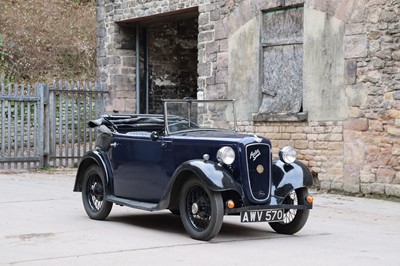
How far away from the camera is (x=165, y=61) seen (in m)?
20.4

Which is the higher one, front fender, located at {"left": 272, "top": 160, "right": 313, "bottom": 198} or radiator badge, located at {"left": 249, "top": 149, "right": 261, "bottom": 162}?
radiator badge, located at {"left": 249, "top": 149, "right": 261, "bottom": 162}

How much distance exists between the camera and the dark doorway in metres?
20.2

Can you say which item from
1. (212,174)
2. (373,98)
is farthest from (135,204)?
(373,98)

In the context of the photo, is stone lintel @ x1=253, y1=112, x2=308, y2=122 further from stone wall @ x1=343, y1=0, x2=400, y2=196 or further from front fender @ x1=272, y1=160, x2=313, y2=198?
front fender @ x1=272, y1=160, x2=313, y2=198

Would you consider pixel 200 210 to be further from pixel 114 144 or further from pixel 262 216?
pixel 114 144

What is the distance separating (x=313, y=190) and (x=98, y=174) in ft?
17.7

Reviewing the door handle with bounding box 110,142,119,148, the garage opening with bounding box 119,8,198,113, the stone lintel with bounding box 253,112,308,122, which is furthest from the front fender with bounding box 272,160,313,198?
the garage opening with bounding box 119,8,198,113

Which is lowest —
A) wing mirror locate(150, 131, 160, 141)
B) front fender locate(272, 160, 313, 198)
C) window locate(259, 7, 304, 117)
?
front fender locate(272, 160, 313, 198)

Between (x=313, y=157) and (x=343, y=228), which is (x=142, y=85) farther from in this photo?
(x=343, y=228)

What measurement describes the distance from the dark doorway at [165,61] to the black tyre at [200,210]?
11745mm

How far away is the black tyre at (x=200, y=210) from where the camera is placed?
26.4ft

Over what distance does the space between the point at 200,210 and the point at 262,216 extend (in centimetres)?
67

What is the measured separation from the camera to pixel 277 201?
852 cm

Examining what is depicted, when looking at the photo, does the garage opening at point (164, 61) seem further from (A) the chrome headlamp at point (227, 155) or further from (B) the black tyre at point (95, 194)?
(A) the chrome headlamp at point (227, 155)
